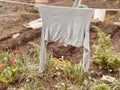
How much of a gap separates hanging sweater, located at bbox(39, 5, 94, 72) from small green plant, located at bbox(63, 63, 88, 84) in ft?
0.26

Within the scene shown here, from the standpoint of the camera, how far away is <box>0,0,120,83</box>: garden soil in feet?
19.8

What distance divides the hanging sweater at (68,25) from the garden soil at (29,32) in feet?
2.46

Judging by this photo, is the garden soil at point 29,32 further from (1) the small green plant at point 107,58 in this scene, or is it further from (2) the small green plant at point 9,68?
(2) the small green plant at point 9,68

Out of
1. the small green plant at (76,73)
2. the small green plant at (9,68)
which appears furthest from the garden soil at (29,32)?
the small green plant at (9,68)

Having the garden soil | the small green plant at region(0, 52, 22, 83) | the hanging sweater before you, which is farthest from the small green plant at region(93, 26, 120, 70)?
the small green plant at region(0, 52, 22, 83)

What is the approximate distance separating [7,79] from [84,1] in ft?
21.6

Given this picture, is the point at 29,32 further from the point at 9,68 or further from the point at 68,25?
the point at 68,25

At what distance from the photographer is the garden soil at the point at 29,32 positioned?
6027 millimetres

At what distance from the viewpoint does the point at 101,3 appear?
10281mm

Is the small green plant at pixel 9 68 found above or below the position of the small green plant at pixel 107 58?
below

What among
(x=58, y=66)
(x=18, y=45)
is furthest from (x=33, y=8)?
(x=58, y=66)

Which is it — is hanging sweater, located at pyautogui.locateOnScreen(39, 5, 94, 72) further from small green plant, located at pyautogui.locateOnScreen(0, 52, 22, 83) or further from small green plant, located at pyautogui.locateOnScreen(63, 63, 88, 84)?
small green plant, located at pyautogui.locateOnScreen(0, 52, 22, 83)

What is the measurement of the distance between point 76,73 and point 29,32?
9.48ft

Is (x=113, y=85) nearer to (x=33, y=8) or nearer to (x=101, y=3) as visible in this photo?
(x=33, y=8)
